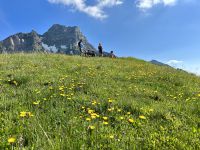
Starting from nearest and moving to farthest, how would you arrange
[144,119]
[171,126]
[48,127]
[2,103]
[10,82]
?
1. [48,127]
2. [171,126]
3. [144,119]
4. [2,103]
5. [10,82]

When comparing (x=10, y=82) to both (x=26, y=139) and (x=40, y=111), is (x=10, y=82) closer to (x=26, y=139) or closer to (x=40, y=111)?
(x=40, y=111)

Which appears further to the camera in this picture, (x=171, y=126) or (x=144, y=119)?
(x=144, y=119)

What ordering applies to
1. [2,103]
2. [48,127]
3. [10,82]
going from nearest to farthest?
[48,127] → [2,103] → [10,82]

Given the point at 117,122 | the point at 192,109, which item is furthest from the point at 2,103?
the point at 192,109

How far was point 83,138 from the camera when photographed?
6820 mm

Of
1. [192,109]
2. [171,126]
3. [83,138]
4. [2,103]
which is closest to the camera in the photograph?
[83,138]

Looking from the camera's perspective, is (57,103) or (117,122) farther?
(57,103)

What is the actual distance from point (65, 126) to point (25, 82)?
6.34m

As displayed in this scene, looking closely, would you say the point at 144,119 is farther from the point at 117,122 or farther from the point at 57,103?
the point at 57,103

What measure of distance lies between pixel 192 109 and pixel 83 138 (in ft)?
15.3

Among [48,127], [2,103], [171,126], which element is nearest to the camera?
[48,127]

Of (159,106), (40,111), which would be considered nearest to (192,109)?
(159,106)

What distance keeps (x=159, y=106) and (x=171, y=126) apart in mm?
2233

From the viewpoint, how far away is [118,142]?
685cm
